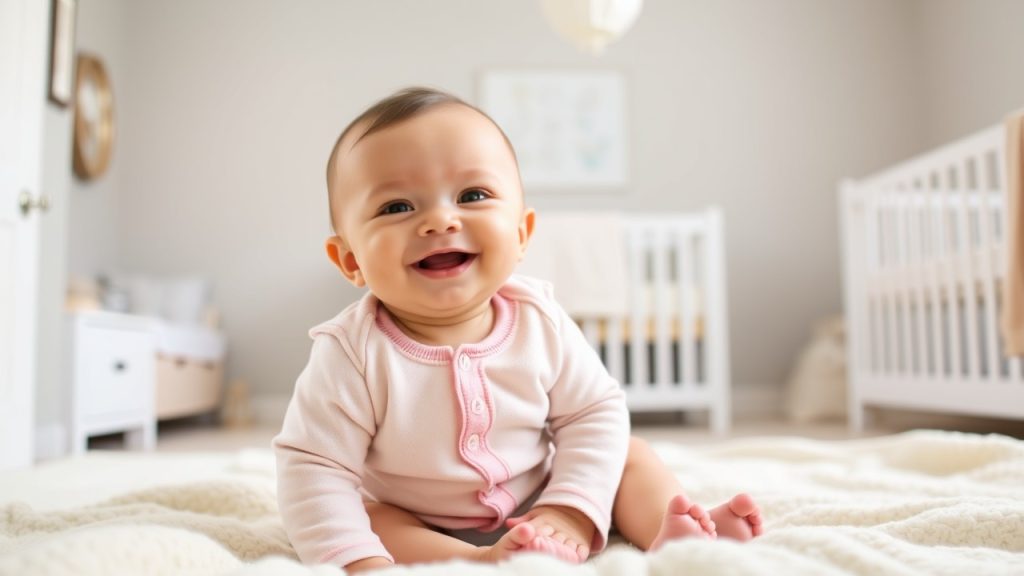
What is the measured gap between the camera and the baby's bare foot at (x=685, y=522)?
0.68 m

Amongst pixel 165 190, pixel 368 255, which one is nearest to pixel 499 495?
pixel 368 255

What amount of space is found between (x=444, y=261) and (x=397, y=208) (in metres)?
0.07

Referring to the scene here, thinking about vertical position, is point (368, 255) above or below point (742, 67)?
below

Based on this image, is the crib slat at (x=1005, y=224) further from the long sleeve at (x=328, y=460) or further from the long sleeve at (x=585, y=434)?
the long sleeve at (x=328, y=460)

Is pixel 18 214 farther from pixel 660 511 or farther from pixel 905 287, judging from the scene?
pixel 905 287

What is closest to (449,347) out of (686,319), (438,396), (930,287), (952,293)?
(438,396)

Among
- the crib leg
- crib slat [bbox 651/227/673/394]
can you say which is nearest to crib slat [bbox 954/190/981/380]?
the crib leg

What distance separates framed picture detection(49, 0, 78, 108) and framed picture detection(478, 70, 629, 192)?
1.96 m

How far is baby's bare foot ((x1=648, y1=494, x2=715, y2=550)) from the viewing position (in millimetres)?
677

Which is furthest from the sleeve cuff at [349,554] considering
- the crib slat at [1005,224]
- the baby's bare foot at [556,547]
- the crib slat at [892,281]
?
the crib slat at [892,281]

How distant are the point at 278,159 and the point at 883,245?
2775 mm

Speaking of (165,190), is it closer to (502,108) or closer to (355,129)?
(502,108)

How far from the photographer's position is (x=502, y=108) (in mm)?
4094

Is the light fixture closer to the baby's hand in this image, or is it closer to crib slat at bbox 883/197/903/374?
crib slat at bbox 883/197/903/374
